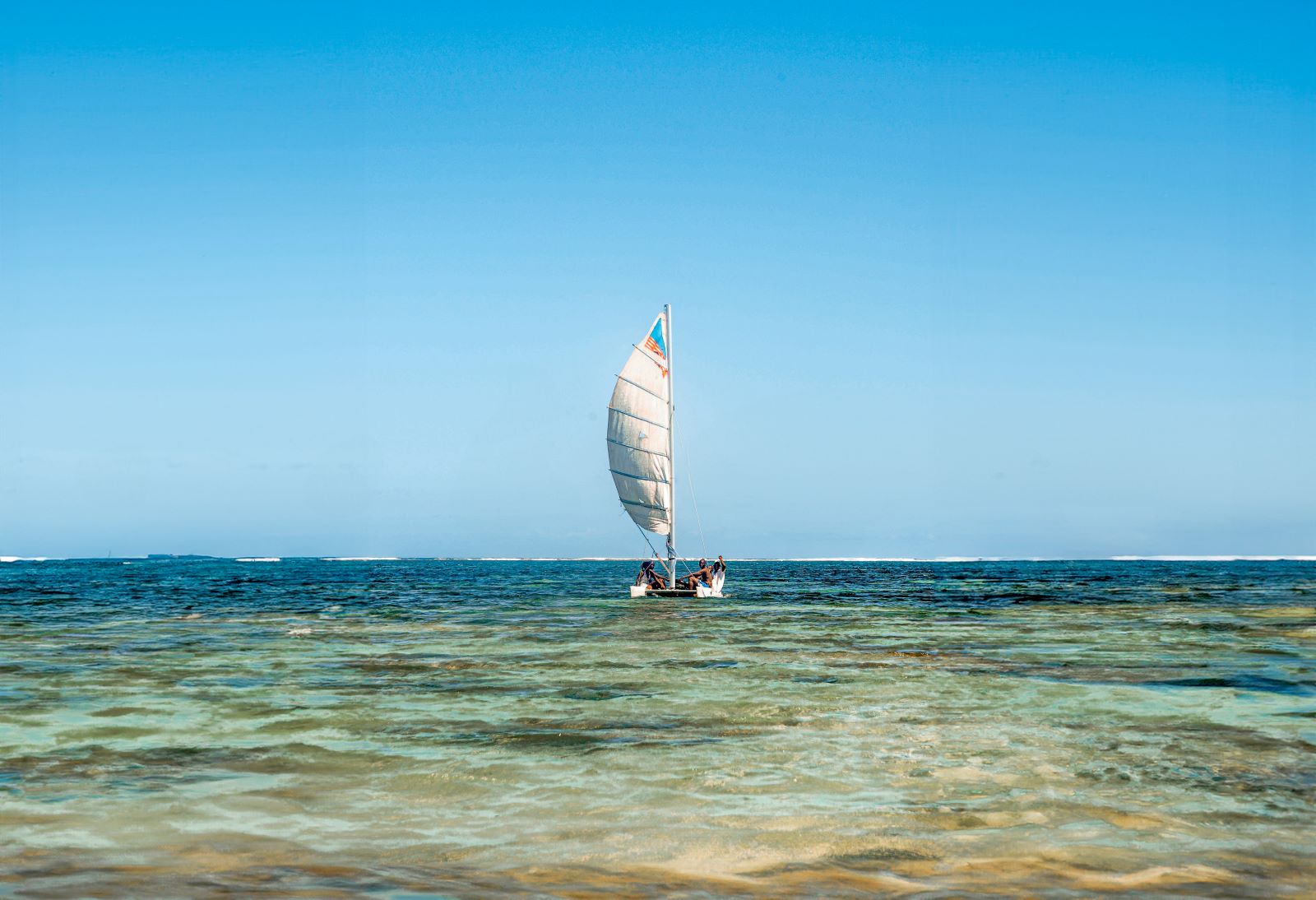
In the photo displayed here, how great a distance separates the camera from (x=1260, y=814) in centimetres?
868

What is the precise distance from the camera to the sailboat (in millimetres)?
54031

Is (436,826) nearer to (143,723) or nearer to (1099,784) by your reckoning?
(1099,784)

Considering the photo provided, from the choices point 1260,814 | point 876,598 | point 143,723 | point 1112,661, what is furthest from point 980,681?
point 876,598

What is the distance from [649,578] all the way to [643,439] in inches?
292

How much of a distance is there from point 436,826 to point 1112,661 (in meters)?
17.7

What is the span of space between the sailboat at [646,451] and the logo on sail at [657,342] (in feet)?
0.16

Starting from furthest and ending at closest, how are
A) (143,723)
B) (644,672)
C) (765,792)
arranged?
(644,672) < (143,723) < (765,792)

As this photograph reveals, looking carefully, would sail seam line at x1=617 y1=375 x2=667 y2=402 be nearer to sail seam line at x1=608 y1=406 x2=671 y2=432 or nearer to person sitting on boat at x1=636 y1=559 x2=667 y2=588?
sail seam line at x1=608 y1=406 x2=671 y2=432

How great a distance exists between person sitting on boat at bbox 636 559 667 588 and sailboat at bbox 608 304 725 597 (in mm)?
393

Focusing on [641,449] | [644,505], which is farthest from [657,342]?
[644,505]

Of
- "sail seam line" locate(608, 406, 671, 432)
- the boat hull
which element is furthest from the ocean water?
"sail seam line" locate(608, 406, 671, 432)

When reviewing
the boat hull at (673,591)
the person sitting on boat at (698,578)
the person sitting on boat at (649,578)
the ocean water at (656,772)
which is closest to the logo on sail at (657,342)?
the person sitting on boat at (649,578)

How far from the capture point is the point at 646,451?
54406 mm

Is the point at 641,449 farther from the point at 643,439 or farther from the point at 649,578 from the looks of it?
the point at 649,578
